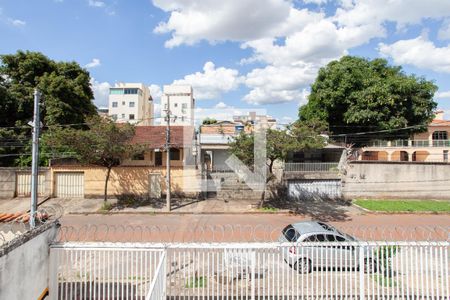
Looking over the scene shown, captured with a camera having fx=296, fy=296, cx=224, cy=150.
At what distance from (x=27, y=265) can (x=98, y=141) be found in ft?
43.0

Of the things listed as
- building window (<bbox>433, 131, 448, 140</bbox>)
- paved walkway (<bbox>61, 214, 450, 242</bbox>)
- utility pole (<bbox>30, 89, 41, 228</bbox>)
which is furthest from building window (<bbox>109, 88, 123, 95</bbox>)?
utility pole (<bbox>30, 89, 41, 228</bbox>)

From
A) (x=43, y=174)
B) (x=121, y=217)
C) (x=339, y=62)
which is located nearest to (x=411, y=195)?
(x=339, y=62)

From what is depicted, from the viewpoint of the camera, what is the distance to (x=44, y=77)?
2339 cm

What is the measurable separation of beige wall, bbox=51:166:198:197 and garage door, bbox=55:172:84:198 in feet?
1.01

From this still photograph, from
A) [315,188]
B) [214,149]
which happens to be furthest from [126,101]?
[315,188]

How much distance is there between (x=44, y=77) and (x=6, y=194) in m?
9.28

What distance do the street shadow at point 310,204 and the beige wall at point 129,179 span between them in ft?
19.0

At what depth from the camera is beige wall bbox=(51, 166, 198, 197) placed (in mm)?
21344

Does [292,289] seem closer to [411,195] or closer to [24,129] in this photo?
[411,195]

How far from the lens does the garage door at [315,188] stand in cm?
2180

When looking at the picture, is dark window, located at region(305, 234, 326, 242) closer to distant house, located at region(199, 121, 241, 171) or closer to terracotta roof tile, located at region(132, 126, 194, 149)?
terracotta roof tile, located at region(132, 126, 194, 149)

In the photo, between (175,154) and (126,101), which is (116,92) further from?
(175,154)

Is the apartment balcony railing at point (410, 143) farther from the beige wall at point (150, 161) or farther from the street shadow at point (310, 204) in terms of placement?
the beige wall at point (150, 161)

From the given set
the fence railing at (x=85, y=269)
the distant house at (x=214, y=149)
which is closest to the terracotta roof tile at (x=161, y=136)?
the distant house at (x=214, y=149)
